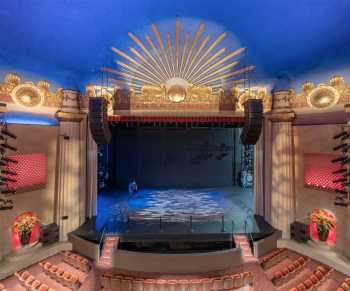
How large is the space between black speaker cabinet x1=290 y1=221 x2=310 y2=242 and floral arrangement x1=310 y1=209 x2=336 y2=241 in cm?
44

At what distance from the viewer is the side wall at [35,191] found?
22.4 feet

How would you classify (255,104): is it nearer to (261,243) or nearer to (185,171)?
(261,243)

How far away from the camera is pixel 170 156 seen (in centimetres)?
1311

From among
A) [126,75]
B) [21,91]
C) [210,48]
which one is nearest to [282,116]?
[210,48]

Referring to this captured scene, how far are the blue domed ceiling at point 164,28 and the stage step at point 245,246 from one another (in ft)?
18.6

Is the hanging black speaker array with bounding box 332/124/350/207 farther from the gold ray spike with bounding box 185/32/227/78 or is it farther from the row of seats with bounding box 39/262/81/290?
Answer: the row of seats with bounding box 39/262/81/290

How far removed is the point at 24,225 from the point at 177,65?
722cm

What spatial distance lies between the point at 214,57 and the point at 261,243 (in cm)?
626

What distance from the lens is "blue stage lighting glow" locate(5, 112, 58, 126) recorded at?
729cm

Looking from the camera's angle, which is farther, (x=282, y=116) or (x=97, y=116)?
(x=282, y=116)

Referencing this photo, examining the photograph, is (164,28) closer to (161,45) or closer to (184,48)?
(161,45)

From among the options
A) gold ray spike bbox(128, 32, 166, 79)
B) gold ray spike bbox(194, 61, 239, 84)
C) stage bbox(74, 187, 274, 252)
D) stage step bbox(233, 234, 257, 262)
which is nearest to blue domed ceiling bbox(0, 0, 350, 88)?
gold ray spike bbox(128, 32, 166, 79)

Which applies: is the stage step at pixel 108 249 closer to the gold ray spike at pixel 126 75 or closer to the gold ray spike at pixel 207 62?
the gold ray spike at pixel 126 75

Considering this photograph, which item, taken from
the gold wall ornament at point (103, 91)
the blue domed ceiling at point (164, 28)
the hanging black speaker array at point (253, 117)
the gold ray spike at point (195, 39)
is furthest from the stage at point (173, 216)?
the blue domed ceiling at point (164, 28)
